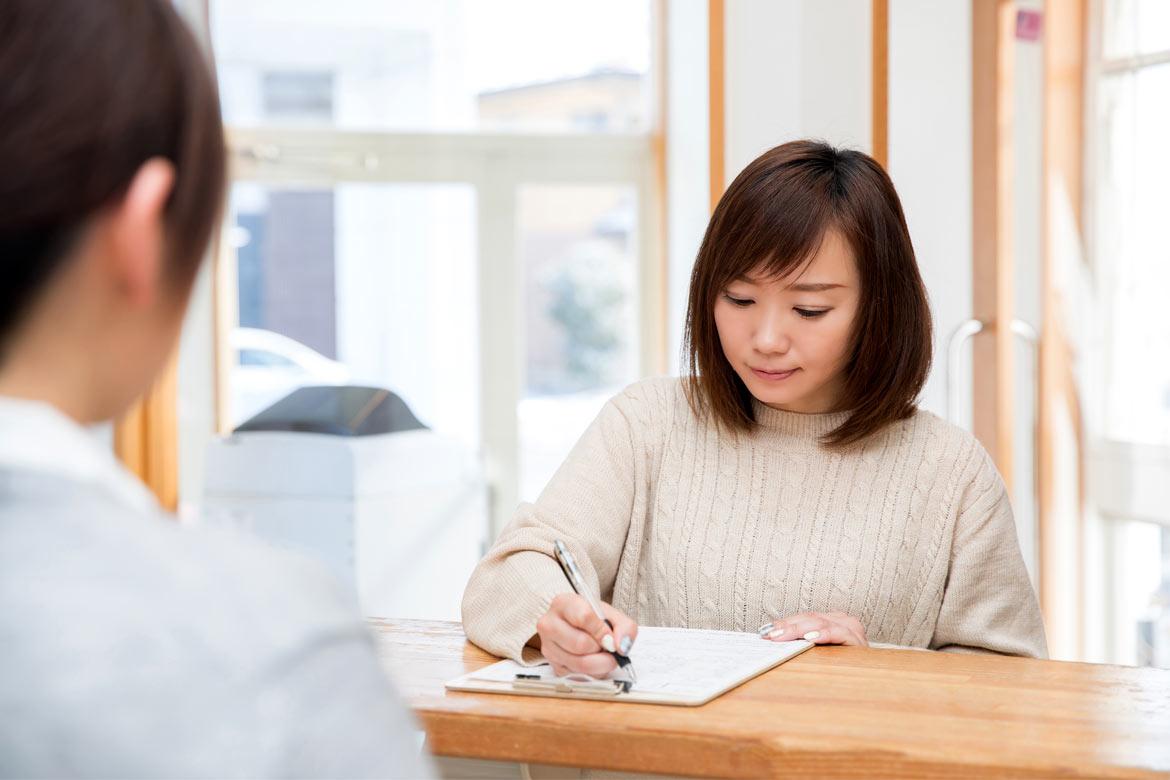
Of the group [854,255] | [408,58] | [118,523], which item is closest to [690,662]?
[854,255]

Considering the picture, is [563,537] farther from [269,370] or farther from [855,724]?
[269,370]

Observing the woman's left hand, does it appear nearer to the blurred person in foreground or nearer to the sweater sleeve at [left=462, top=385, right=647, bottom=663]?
the sweater sleeve at [left=462, top=385, right=647, bottom=663]

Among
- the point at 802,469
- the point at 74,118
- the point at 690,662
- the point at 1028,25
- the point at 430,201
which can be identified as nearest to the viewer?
the point at 74,118

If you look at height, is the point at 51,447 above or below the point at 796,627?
above

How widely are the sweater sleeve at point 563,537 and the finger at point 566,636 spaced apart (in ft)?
0.23

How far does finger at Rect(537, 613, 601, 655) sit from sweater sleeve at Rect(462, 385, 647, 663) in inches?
2.7

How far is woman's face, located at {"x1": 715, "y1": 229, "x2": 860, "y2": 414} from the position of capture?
1699 millimetres

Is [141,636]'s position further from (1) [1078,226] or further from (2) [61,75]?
(1) [1078,226]

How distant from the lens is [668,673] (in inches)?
52.8

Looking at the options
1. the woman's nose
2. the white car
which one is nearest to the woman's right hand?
the woman's nose

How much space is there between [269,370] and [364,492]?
1.68 ft

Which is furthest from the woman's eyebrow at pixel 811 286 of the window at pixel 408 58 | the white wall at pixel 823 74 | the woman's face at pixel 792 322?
the window at pixel 408 58

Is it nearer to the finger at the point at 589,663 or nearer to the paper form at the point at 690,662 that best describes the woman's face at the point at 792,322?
the paper form at the point at 690,662

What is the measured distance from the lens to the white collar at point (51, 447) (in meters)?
0.51
